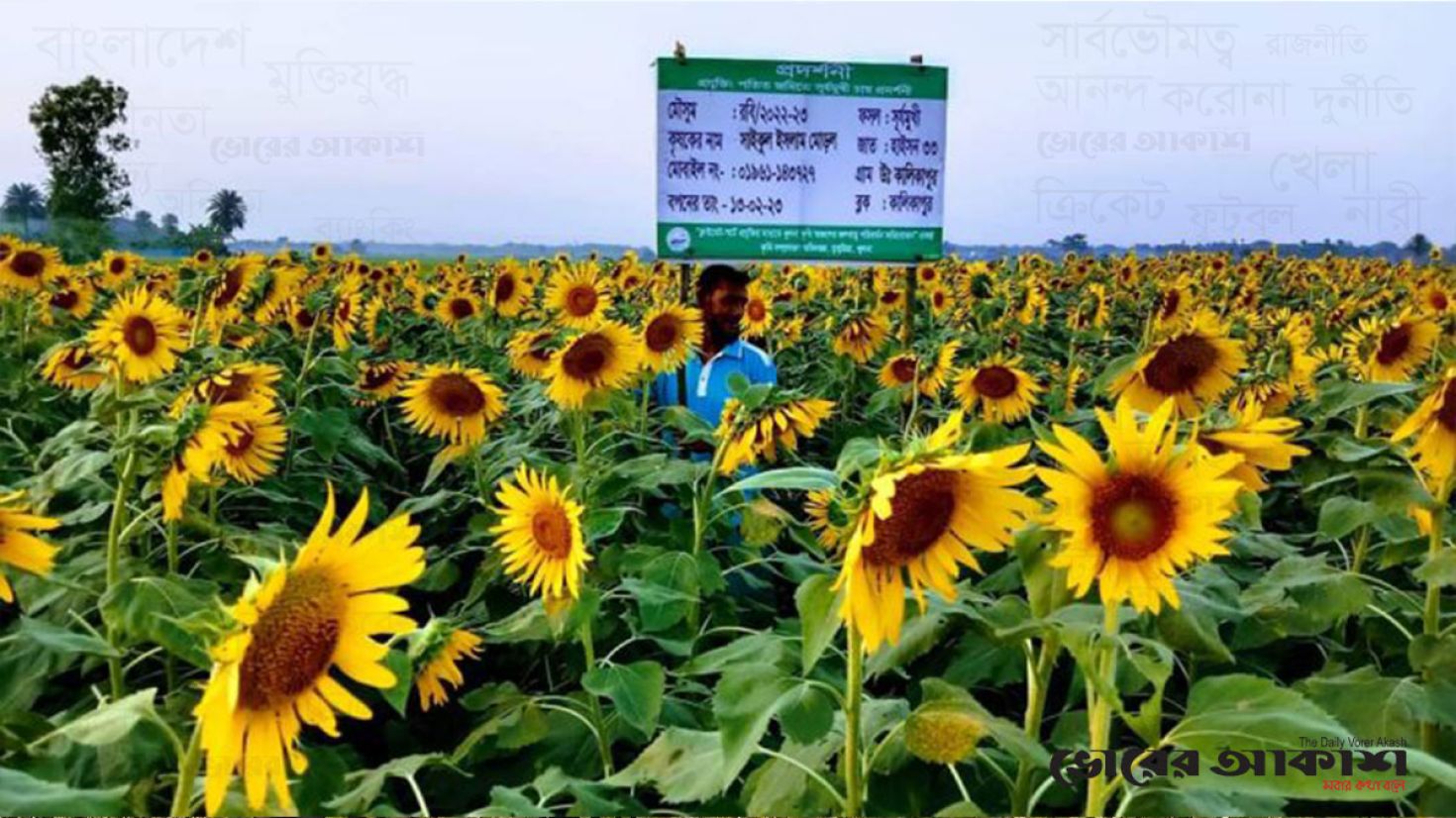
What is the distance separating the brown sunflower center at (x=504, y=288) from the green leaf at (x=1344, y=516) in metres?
5.78

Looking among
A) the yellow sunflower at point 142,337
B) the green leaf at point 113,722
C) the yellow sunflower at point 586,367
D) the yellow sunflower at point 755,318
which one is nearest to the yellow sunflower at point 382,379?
the yellow sunflower at point 142,337

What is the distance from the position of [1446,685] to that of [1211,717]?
92 cm

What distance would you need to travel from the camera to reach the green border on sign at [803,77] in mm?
6527

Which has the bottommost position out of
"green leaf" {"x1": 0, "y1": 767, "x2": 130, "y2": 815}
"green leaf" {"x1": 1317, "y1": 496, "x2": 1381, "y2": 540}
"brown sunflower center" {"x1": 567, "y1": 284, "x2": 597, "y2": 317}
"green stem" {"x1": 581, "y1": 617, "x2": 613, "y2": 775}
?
"green stem" {"x1": 581, "y1": 617, "x2": 613, "y2": 775}

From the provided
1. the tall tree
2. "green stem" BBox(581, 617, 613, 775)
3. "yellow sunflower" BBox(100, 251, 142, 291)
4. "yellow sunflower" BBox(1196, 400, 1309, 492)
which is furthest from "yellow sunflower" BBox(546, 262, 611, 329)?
the tall tree

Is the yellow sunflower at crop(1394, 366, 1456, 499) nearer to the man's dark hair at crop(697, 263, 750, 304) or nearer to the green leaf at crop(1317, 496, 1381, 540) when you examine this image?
the green leaf at crop(1317, 496, 1381, 540)

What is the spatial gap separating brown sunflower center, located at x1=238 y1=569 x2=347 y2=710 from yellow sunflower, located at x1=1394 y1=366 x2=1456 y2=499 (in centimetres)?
212

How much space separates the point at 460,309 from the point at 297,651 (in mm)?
7050

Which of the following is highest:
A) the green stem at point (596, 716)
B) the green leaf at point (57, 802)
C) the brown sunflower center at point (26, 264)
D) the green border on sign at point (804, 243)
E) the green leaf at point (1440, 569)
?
the green border on sign at point (804, 243)

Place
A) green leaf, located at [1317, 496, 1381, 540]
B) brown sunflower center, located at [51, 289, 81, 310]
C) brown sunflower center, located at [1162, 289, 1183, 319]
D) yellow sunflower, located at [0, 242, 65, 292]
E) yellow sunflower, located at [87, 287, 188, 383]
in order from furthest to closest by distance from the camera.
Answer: brown sunflower center, located at [51, 289, 81, 310] < yellow sunflower, located at [0, 242, 65, 292] < brown sunflower center, located at [1162, 289, 1183, 319] < yellow sunflower, located at [87, 287, 188, 383] < green leaf, located at [1317, 496, 1381, 540]

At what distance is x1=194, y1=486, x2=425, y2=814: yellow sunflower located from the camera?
4.60 feet

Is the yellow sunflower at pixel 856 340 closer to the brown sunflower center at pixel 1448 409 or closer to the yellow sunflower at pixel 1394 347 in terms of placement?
the yellow sunflower at pixel 1394 347

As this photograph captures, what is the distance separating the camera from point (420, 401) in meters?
4.28

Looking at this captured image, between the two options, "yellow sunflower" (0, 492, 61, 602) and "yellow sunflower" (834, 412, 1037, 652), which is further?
"yellow sunflower" (0, 492, 61, 602)
